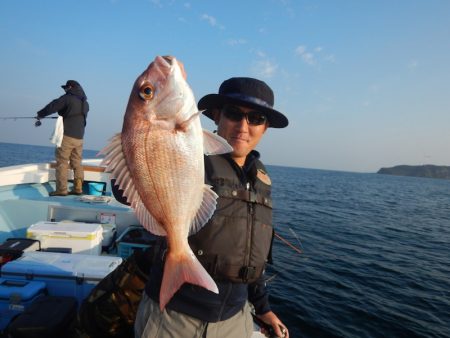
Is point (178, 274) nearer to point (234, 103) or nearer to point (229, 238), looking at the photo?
point (229, 238)

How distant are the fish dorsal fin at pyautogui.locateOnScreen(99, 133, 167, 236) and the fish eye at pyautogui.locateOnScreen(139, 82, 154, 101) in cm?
29

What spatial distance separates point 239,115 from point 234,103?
11 cm

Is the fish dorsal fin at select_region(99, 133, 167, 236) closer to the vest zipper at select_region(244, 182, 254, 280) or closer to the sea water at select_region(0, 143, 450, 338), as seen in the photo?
the vest zipper at select_region(244, 182, 254, 280)

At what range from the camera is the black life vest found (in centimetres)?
227

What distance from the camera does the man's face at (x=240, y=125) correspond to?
8.26 ft

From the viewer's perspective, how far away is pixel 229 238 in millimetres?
2336

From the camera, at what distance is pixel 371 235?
57.9ft

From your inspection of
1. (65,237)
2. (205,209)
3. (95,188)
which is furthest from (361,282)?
(205,209)

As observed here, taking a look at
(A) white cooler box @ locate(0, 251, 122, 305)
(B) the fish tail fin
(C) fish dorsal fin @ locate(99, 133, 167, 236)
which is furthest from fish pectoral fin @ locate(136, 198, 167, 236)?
(A) white cooler box @ locate(0, 251, 122, 305)

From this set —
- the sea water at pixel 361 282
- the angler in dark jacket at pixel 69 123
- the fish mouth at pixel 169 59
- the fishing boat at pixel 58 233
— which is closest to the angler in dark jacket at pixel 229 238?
the fish mouth at pixel 169 59

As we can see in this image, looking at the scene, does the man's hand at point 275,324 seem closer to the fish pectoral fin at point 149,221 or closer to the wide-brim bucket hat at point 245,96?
the fish pectoral fin at point 149,221

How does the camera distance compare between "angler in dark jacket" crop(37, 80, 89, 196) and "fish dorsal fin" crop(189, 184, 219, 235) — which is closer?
"fish dorsal fin" crop(189, 184, 219, 235)

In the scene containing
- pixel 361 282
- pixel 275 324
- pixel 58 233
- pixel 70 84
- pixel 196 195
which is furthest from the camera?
pixel 361 282

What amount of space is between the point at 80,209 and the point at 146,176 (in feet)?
18.4
